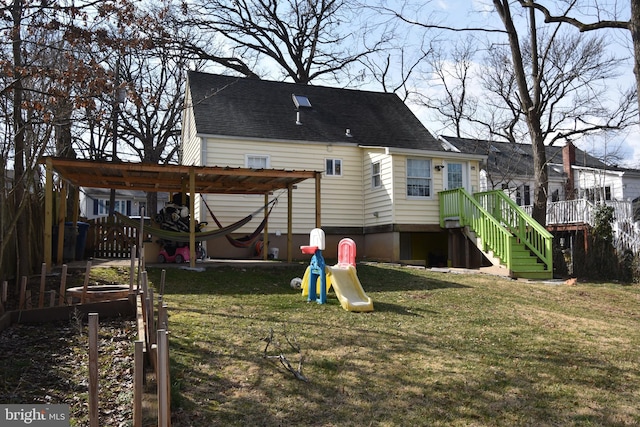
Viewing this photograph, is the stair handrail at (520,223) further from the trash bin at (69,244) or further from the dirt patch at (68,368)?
the trash bin at (69,244)

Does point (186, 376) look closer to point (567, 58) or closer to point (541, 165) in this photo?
point (541, 165)

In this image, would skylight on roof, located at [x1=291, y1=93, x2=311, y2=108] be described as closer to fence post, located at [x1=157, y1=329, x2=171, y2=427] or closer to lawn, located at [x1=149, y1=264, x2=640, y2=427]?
lawn, located at [x1=149, y1=264, x2=640, y2=427]

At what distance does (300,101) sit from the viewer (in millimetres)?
19062

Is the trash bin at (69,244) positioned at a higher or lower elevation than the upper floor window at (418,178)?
lower

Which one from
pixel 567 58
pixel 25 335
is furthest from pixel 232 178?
pixel 567 58

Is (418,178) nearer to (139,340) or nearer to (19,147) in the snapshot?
(19,147)

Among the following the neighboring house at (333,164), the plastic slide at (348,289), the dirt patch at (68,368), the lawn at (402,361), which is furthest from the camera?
the neighboring house at (333,164)

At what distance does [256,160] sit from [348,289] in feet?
28.6

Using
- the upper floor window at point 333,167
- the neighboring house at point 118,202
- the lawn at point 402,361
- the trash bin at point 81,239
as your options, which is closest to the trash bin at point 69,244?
the trash bin at point 81,239

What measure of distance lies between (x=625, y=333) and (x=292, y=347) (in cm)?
468

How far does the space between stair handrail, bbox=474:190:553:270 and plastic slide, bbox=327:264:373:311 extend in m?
6.53

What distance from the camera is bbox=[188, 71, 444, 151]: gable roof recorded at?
16.7 meters

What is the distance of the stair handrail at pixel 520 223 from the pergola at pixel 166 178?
5.38 meters

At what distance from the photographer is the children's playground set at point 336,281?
8.17 m
